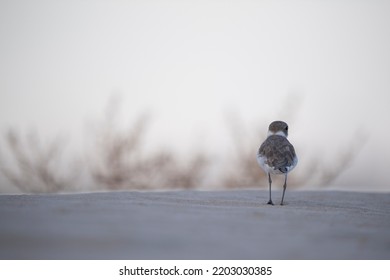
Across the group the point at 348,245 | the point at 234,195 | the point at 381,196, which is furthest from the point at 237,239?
the point at 381,196

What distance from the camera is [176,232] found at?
405cm

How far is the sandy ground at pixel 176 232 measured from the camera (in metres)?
3.57

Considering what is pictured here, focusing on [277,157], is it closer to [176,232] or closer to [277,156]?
[277,156]

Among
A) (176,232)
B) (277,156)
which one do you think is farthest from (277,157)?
(176,232)

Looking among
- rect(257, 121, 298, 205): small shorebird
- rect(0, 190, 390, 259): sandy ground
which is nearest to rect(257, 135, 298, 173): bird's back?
rect(257, 121, 298, 205): small shorebird

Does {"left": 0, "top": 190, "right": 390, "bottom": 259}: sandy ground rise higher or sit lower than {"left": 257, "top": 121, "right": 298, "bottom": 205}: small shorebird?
lower

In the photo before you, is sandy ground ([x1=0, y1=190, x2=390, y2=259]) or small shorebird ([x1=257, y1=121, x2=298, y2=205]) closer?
sandy ground ([x1=0, y1=190, x2=390, y2=259])

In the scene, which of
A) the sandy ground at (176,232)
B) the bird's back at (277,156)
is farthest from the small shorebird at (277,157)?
the sandy ground at (176,232)

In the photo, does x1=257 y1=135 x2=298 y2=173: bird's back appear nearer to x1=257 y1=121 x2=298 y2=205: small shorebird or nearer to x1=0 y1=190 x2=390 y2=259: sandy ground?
x1=257 y1=121 x2=298 y2=205: small shorebird

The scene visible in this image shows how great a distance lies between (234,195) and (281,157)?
1.21 meters

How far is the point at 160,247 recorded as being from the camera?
3646 mm

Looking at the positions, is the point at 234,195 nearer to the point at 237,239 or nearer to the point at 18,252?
the point at 237,239

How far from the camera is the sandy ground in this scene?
3572mm

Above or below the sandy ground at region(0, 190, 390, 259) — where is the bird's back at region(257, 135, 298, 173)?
above
